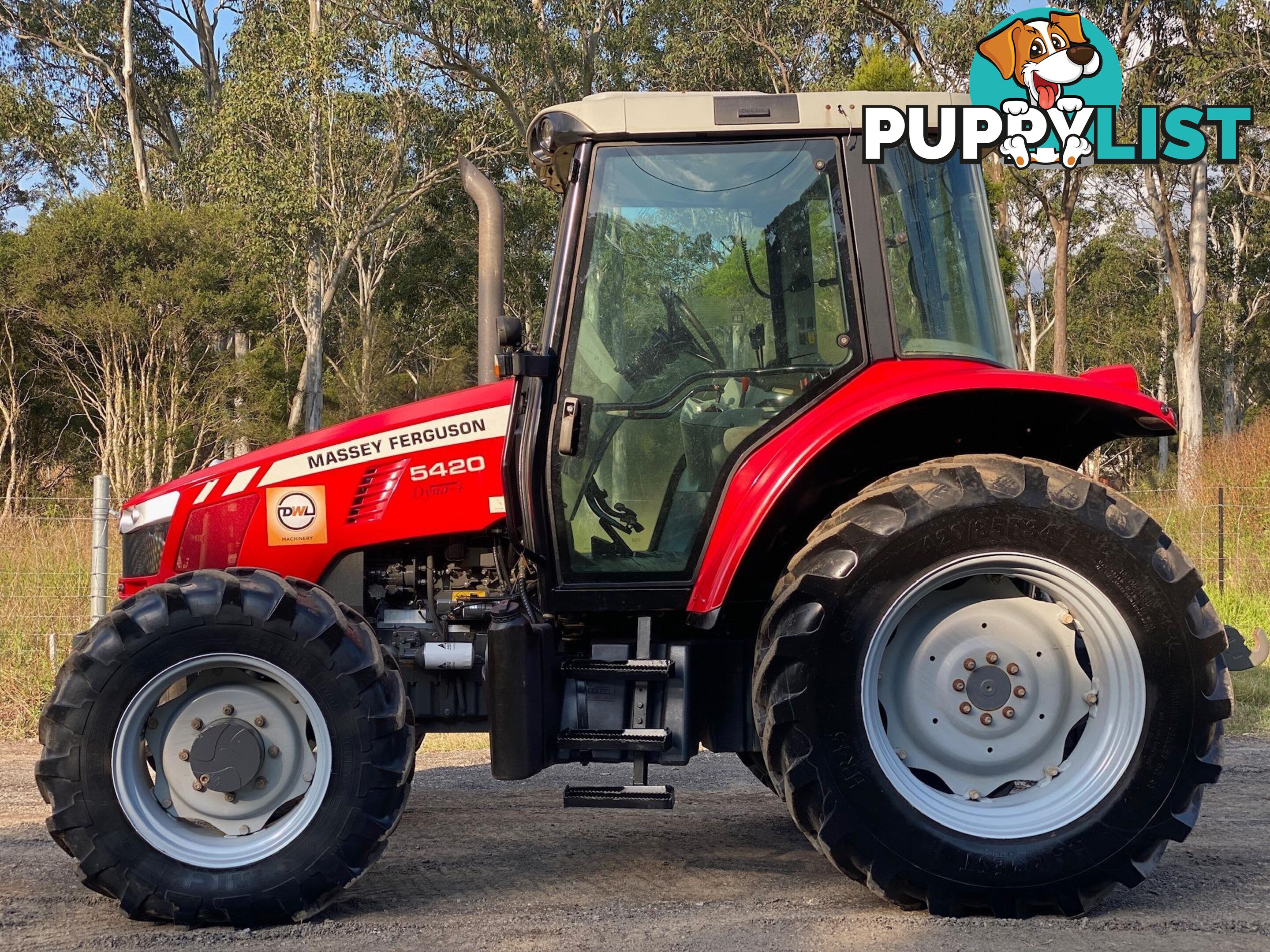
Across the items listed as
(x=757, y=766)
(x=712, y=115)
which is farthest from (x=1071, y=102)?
(x=712, y=115)

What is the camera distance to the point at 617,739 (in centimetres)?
355

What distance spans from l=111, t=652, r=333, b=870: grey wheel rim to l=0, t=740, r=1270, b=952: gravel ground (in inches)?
10.1

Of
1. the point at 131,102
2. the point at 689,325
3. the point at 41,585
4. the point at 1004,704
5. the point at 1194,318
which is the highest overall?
the point at 131,102

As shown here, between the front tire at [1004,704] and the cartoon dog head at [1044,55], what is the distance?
493 inches

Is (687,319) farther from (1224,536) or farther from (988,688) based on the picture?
(1224,536)

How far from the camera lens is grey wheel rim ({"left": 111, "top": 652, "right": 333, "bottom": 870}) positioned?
133 inches

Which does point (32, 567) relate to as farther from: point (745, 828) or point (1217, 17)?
point (1217, 17)

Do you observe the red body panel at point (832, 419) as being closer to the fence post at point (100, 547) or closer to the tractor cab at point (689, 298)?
the tractor cab at point (689, 298)

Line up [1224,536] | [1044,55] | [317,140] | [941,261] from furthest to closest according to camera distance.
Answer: [317,140]
[1044,55]
[1224,536]
[941,261]

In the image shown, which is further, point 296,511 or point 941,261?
point 296,511

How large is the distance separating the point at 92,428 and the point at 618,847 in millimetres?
18925

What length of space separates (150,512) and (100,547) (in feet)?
10.7

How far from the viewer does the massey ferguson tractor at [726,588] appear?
329 cm

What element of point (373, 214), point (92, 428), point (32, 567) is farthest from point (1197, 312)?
point (32, 567)
